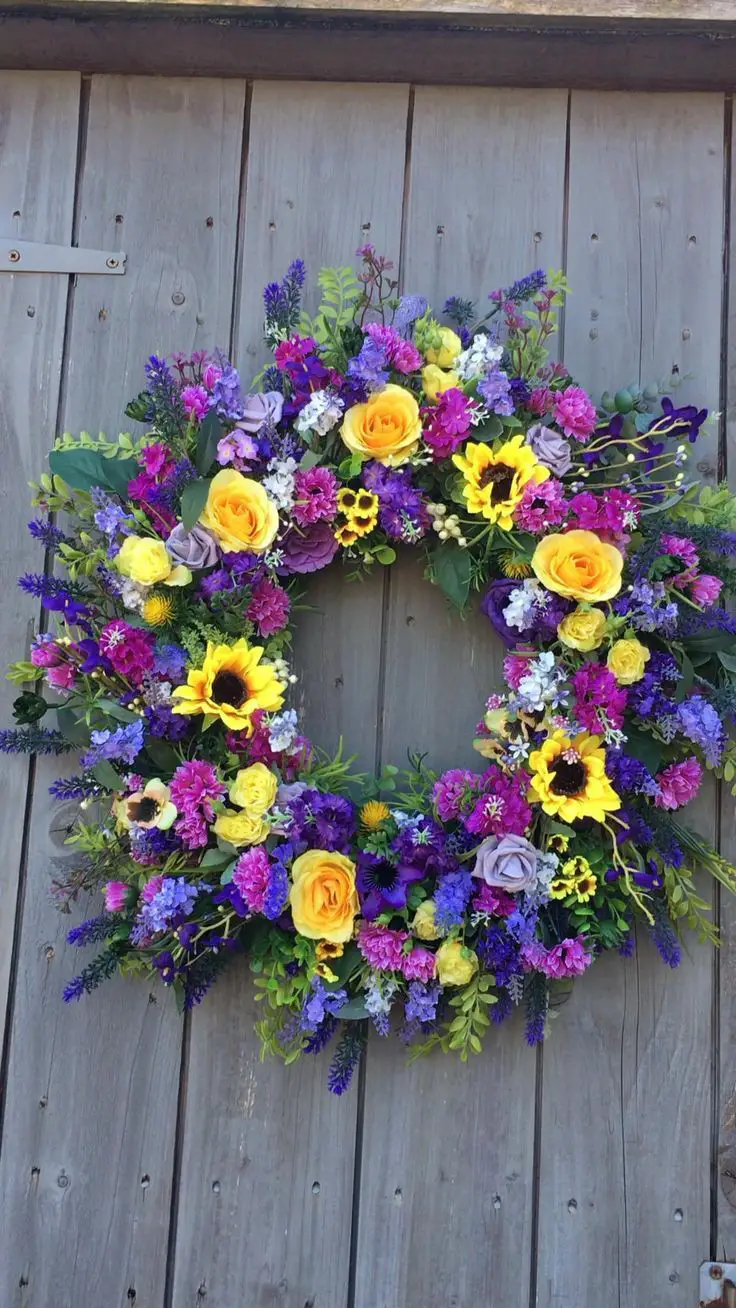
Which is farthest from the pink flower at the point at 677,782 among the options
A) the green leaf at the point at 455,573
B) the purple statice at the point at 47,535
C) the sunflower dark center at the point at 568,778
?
the purple statice at the point at 47,535

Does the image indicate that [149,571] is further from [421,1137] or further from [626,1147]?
[626,1147]

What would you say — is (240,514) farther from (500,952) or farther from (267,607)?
(500,952)

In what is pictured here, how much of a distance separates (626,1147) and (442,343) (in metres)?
1.08

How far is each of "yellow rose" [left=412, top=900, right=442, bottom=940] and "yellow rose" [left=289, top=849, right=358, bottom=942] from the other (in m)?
0.08

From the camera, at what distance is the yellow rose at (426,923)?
1338 mm

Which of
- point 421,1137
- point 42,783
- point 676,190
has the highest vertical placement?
point 676,190

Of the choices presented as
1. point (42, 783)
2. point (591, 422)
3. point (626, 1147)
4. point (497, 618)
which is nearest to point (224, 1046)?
point (42, 783)

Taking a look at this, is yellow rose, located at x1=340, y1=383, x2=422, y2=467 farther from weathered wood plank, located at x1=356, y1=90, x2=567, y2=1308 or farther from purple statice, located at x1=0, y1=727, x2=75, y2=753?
purple statice, located at x1=0, y1=727, x2=75, y2=753

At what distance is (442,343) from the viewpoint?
1433 mm

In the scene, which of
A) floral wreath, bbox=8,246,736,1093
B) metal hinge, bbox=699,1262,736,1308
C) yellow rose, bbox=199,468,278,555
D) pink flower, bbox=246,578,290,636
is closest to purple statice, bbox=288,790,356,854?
floral wreath, bbox=8,246,736,1093

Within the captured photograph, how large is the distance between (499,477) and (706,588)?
295 millimetres

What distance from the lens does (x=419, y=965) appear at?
1327 millimetres

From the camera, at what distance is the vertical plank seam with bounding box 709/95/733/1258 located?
1.44 metres

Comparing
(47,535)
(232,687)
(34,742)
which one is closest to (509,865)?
(232,687)
